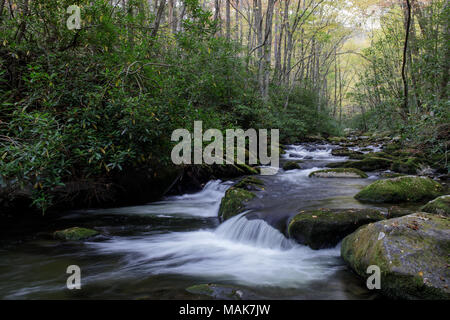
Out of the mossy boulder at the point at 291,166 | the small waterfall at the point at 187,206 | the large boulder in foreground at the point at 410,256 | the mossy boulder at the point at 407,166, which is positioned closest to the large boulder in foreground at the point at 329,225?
the large boulder in foreground at the point at 410,256

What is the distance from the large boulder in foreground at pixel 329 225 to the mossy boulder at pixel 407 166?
580cm

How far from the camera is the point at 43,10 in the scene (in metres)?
5.45

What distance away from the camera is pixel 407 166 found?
884 cm

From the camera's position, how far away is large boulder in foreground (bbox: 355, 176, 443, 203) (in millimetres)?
5379

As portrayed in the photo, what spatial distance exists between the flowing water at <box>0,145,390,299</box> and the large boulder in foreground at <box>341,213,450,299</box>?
0.33 m

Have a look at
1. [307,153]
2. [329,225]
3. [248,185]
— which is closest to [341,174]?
[248,185]

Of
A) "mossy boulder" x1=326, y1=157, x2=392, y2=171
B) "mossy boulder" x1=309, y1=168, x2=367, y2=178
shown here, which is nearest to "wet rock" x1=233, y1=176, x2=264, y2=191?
"mossy boulder" x1=309, y1=168, x2=367, y2=178

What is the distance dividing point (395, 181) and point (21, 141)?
22.3 feet

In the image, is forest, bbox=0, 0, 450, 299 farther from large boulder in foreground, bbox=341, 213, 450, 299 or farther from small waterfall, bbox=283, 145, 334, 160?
small waterfall, bbox=283, 145, 334, 160

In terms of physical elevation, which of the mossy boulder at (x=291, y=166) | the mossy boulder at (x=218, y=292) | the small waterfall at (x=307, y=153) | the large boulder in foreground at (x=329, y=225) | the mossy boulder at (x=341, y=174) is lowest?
the mossy boulder at (x=218, y=292)

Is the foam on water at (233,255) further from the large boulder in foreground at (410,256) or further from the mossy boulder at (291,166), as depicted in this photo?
the mossy boulder at (291,166)

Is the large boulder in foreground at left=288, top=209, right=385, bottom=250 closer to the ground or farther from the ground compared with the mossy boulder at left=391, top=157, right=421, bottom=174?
closer to the ground

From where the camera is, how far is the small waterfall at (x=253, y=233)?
4.43 m
